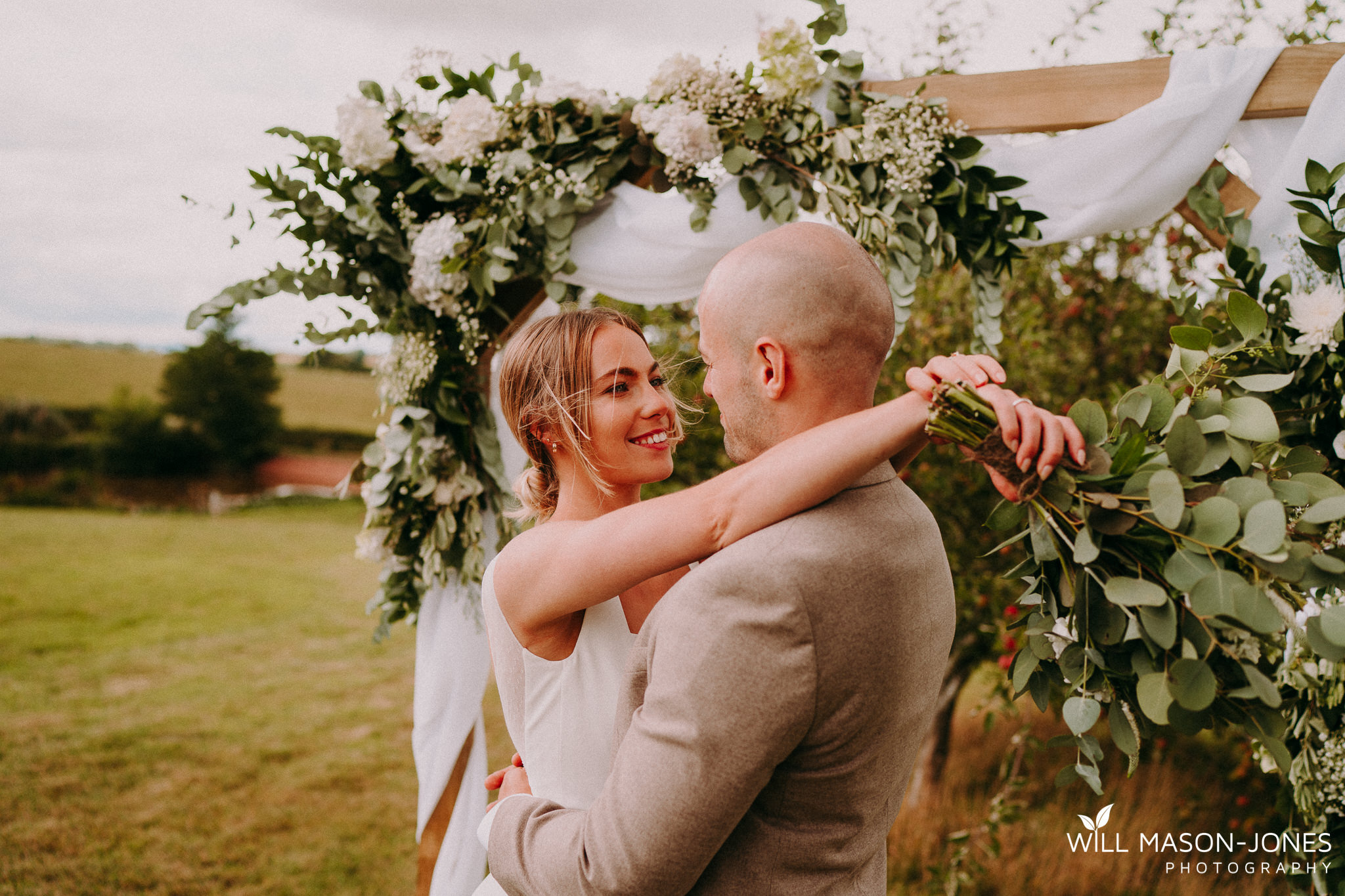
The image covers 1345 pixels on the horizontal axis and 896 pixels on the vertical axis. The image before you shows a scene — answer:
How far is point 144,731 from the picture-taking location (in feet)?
24.6

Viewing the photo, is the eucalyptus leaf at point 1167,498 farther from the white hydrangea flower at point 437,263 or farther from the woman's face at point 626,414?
the white hydrangea flower at point 437,263

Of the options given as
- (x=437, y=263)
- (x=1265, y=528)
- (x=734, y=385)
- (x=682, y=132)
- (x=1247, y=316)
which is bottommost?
(x=1265, y=528)

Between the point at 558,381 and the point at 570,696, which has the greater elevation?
the point at 558,381

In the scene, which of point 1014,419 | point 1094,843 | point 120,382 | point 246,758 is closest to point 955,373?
point 1014,419

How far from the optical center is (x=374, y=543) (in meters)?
3.36

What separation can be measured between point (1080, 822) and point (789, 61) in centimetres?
470

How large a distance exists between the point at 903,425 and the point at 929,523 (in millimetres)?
319

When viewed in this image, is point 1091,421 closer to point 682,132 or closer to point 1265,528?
point 1265,528

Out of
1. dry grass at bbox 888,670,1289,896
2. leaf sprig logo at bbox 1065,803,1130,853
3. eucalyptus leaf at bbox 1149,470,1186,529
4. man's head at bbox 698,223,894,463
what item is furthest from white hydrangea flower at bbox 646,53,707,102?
leaf sprig logo at bbox 1065,803,1130,853

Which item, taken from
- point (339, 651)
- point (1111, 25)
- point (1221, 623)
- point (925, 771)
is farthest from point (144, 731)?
point (1111, 25)

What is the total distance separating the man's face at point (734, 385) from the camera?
1391mm

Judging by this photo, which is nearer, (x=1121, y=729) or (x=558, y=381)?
(x=1121, y=729)

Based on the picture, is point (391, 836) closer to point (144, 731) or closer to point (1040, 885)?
point (144, 731)

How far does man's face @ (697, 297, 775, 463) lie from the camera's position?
54.7 inches
